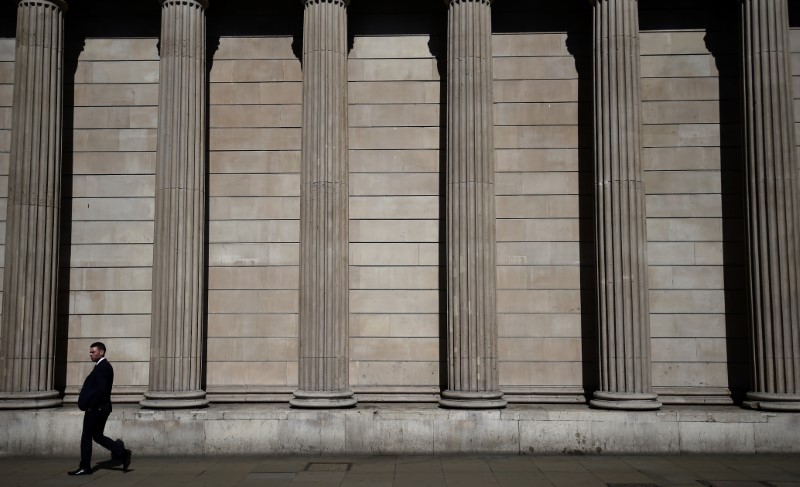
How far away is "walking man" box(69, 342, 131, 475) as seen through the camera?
53.3 feet

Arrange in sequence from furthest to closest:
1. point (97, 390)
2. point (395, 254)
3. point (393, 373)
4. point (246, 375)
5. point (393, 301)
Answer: point (395, 254), point (393, 301), point (246, 375), point (393, 373), point (97, 390)

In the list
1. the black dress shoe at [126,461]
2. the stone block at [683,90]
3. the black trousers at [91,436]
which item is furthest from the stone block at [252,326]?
the stone block at [683,90]

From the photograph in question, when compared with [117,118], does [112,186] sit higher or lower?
lower

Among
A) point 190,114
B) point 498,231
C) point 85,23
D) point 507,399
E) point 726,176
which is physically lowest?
point 507,399

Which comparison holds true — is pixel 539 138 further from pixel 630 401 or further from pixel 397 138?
pixel 630 401

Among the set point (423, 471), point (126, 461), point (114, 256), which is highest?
point (114, 256)

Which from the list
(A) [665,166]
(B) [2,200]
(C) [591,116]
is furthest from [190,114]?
(A) [665,166]

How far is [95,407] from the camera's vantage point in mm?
16297

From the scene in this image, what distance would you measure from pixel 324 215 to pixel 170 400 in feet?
19.7

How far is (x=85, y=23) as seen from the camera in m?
22.6

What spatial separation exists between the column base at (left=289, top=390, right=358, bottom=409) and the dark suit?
15.2 ft

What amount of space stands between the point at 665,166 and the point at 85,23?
55.6 feet

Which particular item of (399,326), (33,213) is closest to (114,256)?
(33,213)

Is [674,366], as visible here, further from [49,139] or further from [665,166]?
[49,139]
